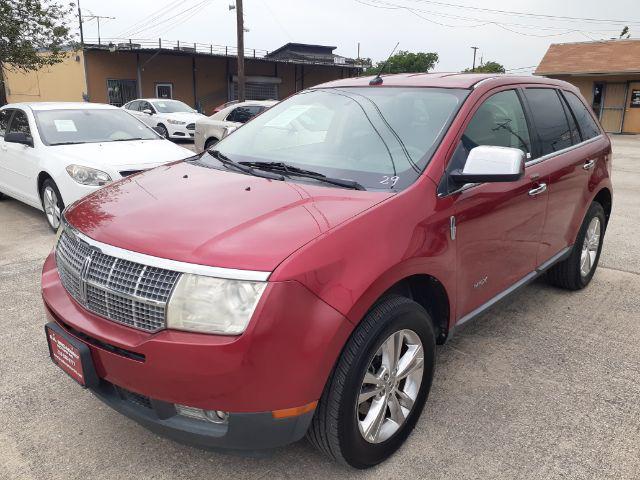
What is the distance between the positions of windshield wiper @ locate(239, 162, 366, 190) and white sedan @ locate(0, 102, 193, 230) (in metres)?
3.23

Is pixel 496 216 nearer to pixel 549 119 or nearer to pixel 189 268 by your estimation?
pixel 549 119

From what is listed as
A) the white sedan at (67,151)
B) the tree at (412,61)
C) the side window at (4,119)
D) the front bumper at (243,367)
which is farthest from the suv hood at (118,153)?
the tree at (412,61)

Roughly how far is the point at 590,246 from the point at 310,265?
11.4ft

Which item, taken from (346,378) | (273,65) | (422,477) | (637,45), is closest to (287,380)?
(346,378)

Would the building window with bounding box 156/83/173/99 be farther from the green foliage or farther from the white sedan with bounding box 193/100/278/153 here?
the white sedan with bounding box 193/100/278/153

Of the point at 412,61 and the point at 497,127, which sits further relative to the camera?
the point at 412,61

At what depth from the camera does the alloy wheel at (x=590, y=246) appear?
446 centimetres

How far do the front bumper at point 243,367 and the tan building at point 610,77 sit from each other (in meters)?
26.3

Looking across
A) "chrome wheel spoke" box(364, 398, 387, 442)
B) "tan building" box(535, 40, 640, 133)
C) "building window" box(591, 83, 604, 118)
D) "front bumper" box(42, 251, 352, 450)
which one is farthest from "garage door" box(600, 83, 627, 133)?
"front bumper" box(42, 251, 352, 450)

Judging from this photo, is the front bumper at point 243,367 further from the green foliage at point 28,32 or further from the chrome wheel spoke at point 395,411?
the green foliage at point 28,32

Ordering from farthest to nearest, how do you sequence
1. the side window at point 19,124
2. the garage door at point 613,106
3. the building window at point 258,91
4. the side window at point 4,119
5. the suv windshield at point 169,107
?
the building window at point 258,91
the garage door at point 613,106
the suv windshield at point 169,107
the side window at point 4,119
the side window at point 19,124

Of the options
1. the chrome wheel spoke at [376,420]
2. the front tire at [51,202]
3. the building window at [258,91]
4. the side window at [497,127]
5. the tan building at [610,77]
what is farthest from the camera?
the building window at [258,91]

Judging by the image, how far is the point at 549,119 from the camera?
3.79 meters

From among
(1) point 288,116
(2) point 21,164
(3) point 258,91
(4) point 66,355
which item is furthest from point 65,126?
(3) point 258,91
